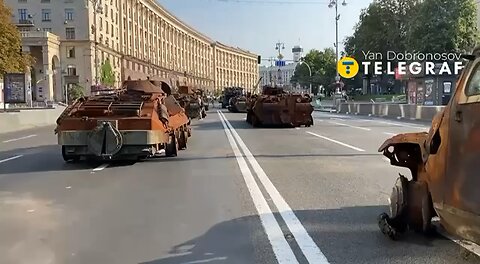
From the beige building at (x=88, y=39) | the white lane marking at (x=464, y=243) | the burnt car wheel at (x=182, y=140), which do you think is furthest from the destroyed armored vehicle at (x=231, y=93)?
the white lane marking at (x=464, y=243)

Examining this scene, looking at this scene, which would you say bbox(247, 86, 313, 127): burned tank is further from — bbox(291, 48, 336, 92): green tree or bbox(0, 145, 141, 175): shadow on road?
bbox(291, 48, 336, 92): green tree

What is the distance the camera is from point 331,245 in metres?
5.92

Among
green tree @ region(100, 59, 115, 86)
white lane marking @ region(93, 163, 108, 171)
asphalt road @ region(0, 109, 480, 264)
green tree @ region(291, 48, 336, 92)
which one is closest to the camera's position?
asphalt road @ region(0, 109, 480, 264)

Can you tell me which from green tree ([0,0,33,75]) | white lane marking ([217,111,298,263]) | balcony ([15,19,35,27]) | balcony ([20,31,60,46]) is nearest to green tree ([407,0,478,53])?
green tree ([0,0,33,75])

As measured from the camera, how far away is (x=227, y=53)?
17975cm

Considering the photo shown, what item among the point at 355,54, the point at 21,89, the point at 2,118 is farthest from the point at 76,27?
the point at 2,118

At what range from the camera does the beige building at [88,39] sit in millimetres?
86438

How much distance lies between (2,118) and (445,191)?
2829cm

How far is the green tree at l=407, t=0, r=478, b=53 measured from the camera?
54.9m

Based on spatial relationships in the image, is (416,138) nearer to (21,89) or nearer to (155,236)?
(155,236)

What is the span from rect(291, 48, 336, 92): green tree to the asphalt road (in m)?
99.1

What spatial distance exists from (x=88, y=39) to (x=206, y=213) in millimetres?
86819

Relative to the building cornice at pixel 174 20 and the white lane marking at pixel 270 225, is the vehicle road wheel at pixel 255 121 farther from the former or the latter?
the building cornice at pixel 174 20

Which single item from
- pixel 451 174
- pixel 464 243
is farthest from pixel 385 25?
pixel 451 174
